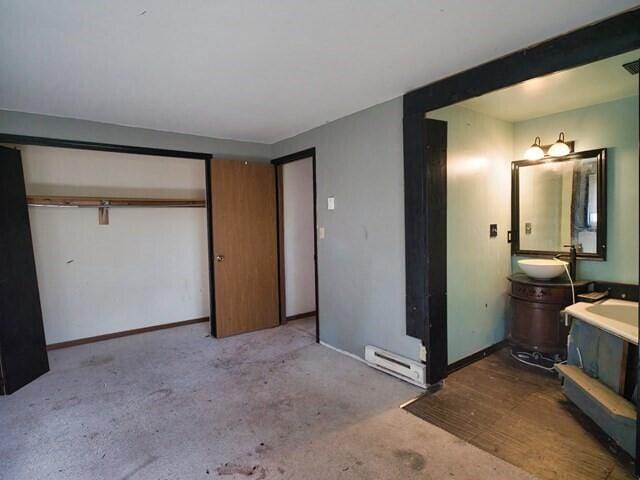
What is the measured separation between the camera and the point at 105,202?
3844 millimetres

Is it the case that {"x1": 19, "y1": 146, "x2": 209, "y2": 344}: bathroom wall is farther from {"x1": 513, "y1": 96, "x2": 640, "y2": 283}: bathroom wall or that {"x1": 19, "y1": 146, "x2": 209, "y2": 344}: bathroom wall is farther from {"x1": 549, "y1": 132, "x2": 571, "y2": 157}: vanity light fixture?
{"x1": 513, "y1": 96, "x2": 640, "y2": 283}: bathroom wall

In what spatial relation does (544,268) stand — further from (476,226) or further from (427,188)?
(427,188)

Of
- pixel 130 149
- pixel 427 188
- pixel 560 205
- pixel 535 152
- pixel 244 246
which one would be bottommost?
pixel 244 246

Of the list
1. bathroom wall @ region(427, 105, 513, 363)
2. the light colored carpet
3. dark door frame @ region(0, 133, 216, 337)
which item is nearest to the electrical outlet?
the light colored carpet

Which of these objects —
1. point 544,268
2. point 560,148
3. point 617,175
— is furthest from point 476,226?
point 617,175

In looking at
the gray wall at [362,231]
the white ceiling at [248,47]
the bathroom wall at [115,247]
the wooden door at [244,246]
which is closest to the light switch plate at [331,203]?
the gray wall at [362,231]

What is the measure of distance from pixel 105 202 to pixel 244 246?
61.7 inches

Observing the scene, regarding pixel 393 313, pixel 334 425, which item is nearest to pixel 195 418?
pixel 334 425

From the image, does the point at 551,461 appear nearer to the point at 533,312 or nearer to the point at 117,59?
the point at 533,312

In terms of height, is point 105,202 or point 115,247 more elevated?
point 105,202

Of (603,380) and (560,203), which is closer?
(603,380)

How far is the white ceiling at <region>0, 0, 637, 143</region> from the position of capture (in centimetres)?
162

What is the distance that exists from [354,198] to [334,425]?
74.8 inches

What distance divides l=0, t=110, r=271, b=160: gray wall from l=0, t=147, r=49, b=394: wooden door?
0.86ft
